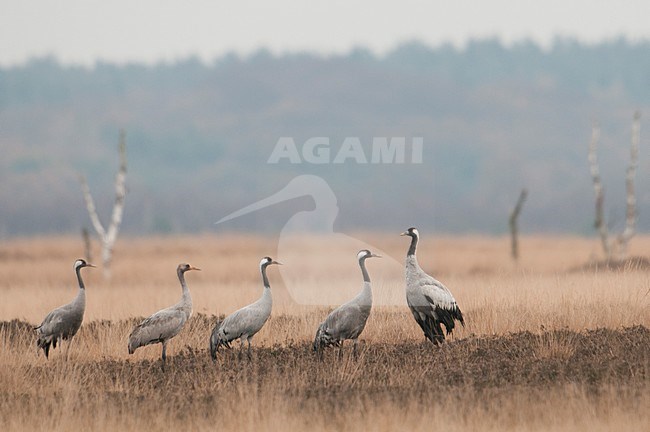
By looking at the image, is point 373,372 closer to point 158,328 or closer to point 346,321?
point 346,321

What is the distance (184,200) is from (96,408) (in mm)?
A: 94977

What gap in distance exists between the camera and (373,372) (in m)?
11.9

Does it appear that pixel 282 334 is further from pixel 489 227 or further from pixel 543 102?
pixel 543 102

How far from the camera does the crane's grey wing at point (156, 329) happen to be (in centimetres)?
1309

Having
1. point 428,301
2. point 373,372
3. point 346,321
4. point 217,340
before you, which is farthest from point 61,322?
point 428,301

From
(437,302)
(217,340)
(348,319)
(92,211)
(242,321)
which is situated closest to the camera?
(348,319)

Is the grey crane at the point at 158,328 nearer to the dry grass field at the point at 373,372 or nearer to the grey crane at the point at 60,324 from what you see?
the dry grass field at the point at 373,372

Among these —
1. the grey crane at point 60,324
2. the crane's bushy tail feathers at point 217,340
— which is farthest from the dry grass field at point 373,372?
the grey crane at point 60,324

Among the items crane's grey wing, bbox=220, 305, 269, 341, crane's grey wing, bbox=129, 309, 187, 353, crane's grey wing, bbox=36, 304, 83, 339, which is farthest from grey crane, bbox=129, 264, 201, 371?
crane's grey wing, bbox=36, 304, 83, 339

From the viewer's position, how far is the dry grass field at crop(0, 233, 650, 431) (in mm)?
9750

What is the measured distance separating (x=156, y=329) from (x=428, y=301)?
3.35m

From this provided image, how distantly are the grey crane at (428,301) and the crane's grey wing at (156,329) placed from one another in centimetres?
289

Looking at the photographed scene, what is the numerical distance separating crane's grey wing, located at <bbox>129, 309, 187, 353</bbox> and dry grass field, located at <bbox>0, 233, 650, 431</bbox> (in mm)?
318

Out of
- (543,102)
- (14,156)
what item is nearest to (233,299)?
(14,156)
